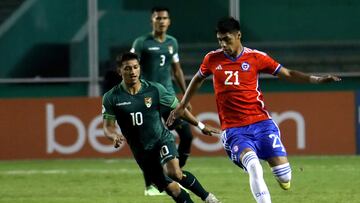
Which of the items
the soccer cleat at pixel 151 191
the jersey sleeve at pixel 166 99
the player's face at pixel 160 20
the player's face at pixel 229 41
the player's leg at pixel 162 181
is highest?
the player's face at pixel 229 41

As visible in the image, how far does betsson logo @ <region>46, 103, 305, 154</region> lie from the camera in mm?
18344

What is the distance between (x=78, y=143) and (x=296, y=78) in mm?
9040

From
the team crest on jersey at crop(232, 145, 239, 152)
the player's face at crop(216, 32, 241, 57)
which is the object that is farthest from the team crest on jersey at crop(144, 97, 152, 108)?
the team crest on jersey at crop(232, 145, 239, 152)

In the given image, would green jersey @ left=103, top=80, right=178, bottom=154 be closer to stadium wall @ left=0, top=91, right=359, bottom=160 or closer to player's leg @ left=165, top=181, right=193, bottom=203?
player's leg @ left=165, top=181, right=193, bottom=203

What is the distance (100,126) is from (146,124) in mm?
7740

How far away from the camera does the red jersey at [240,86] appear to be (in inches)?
397

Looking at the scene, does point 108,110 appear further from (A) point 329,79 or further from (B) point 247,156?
(A) point 329,79

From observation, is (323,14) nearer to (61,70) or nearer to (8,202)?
(61,70)

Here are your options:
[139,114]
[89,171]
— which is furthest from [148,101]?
[89,171]

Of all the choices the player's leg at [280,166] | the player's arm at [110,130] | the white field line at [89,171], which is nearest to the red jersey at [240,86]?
the player's leg at [280,166]

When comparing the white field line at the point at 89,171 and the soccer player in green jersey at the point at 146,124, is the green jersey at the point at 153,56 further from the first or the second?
the soccer player in green jersey at the point at 146,124

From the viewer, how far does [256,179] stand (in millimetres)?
9547

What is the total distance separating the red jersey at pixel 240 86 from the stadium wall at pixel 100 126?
8.01 meters

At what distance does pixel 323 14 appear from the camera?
21375 mm
